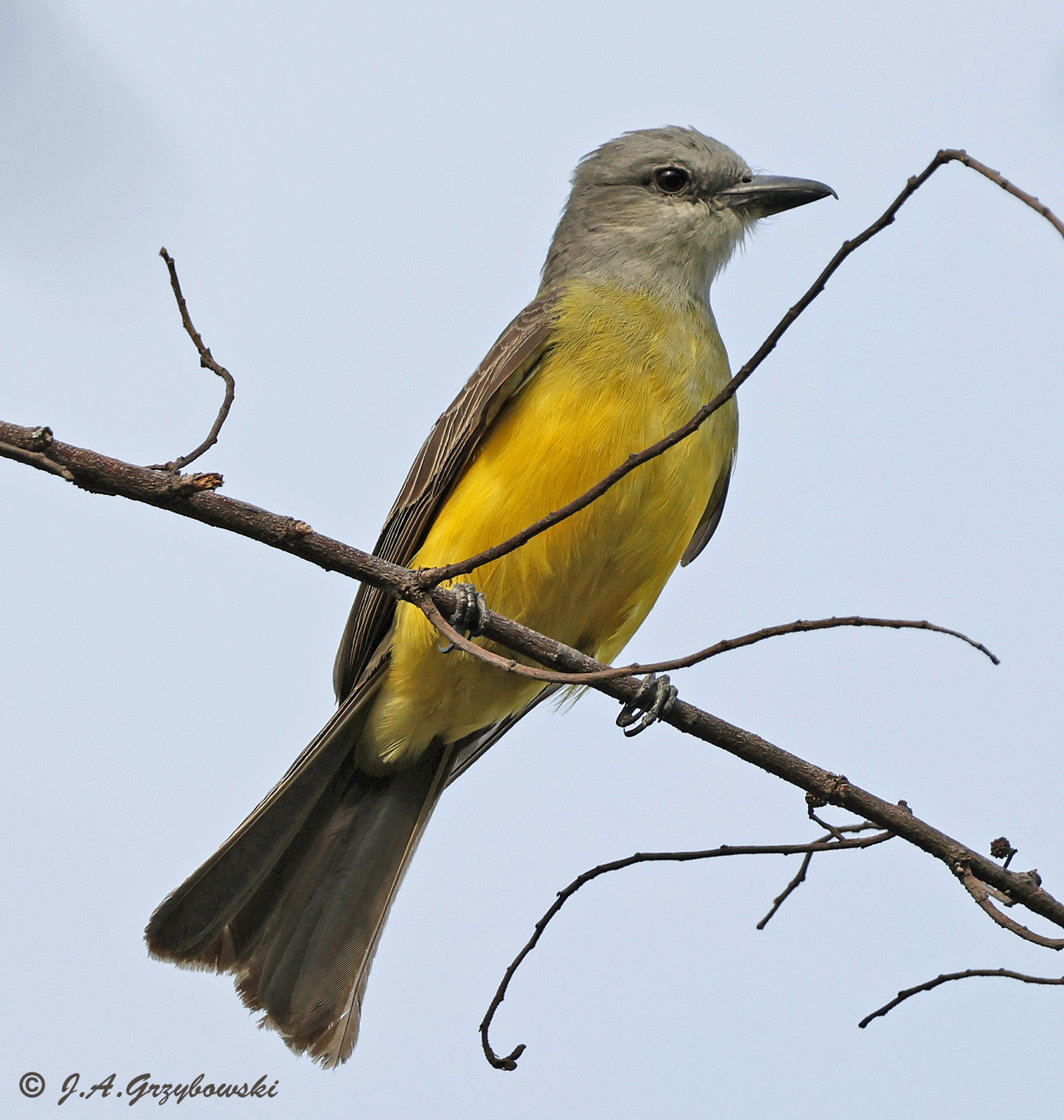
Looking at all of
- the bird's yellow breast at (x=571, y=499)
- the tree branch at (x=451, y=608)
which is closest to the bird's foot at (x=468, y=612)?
the tree branch at (x=451, y=608)

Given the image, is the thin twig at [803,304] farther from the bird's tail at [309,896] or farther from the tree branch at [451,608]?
the bird's tail at [309,896]

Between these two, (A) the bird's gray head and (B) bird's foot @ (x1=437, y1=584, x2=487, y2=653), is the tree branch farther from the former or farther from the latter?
(A) the bird's gray head

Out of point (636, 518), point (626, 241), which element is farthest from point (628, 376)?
point (626, 241)

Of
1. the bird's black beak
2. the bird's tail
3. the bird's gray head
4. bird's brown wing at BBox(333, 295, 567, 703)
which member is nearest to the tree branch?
bird's brown wing at BBox(333, 295, 567, 703)

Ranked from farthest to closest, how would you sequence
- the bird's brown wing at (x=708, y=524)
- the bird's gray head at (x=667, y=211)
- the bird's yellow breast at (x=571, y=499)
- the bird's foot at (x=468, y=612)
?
the bird's brown wing at (x=708, y=524), the bird's gray head at (x=667, y=211), the bird's yellow breast at (x=571, y=499), the bird's foot at (x=468, y=612)

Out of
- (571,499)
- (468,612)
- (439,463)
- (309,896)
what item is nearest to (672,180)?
(439,463)

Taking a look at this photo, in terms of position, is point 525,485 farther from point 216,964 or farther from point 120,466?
point 216,964

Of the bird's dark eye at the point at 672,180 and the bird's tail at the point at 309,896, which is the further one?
the bird's dark eye at the point at 672,180

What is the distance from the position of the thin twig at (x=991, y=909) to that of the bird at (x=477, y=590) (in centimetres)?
187

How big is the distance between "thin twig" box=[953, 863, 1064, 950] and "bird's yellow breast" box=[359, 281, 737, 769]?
1.88 metres

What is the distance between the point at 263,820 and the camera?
16.4ft

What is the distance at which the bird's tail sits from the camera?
4.78m

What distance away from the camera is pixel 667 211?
19.8 feet

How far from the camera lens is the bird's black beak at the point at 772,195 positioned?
5.95 m
